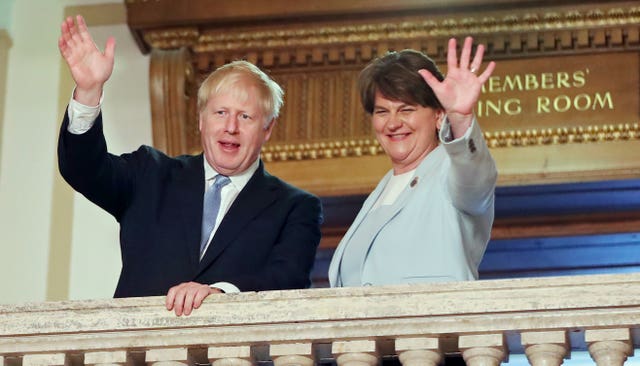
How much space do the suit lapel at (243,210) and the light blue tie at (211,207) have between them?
0.03 metres

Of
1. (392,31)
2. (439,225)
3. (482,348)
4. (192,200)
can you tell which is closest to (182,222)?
(192,200)

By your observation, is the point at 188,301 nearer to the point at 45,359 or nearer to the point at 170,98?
the point at 45,359

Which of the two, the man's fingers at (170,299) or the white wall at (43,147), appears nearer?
the man's fingers at (170,299)

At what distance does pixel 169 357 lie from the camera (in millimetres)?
2807

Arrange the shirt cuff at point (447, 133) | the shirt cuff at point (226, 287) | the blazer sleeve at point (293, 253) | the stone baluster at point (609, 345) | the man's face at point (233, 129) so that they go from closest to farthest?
the stone baluster at point (609, 345)
the shirt cuff at point (447, 133)
the shirt cuff at point (226, 287)
the blazer sleeve at point (293, 253)
the man's face at point (233, 129)

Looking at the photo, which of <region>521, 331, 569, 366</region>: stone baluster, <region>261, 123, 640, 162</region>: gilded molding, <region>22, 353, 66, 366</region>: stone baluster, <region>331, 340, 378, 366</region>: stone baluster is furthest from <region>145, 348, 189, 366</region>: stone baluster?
<region>261, 123, 640, 162</region>: gilded molding

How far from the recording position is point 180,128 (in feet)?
16.3

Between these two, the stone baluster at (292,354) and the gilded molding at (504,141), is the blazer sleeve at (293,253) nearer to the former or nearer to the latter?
the stone baluster at (292,354)

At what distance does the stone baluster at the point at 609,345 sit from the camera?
8.68 feet

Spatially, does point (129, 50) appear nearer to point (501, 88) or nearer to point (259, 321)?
A: point (501, 88)

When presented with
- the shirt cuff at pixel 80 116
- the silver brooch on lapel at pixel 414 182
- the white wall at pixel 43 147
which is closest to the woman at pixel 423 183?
the silver brooch on lapel at pixel 414 182

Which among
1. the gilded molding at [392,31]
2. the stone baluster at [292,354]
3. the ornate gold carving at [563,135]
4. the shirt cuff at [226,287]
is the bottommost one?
the stone baluster at [292,354]

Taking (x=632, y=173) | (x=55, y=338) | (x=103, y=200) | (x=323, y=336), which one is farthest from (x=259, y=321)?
(x=632, y=173)

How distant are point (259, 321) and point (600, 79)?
2.48 metres
